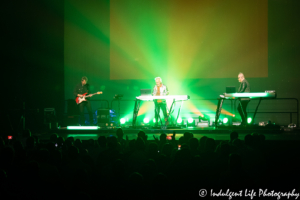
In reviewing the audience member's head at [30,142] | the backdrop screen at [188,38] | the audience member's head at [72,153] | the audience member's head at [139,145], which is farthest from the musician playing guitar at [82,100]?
the audience member's head at [72,153]

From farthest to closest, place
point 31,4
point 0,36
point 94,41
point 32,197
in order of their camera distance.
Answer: point 94,41, point 31,4, point 0,36, point 32,197

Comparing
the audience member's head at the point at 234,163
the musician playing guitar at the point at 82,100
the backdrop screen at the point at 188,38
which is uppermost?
the backdrop screen at the point at 188,38

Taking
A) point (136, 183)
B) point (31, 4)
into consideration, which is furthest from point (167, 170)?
point (31, 4)

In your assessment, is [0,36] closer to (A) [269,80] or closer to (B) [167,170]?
(B) [167,170]

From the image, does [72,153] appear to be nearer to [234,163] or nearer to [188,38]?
[234,163]

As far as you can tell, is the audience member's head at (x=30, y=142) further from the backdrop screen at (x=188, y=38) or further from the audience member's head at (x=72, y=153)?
the backdrop screen at (x=188, y=38)

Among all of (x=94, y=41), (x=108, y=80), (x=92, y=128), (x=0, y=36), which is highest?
(x=94, y=41)

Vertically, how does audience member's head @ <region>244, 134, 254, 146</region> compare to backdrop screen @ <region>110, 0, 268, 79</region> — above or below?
below

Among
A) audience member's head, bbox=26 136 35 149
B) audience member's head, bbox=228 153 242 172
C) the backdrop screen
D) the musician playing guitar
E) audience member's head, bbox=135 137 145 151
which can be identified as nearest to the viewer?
audience member's head, bbox=228 153 242 172

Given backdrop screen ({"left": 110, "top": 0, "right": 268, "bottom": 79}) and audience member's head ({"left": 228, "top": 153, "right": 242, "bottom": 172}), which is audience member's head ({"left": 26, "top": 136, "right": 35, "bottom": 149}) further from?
backdrop screen ({"left": 110, "top": 0, "right": 268, "bottom": 79})

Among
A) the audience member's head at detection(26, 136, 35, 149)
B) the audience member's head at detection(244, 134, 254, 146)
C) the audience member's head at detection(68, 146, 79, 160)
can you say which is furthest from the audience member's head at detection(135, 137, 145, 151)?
the audience member's head at detection(26, 136, 35, 149)

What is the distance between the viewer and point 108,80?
9.23 m

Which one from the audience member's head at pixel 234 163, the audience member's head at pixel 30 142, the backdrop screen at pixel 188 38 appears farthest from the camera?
the backdrop screen at pixel 188 38

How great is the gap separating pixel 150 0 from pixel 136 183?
8.25 meters
